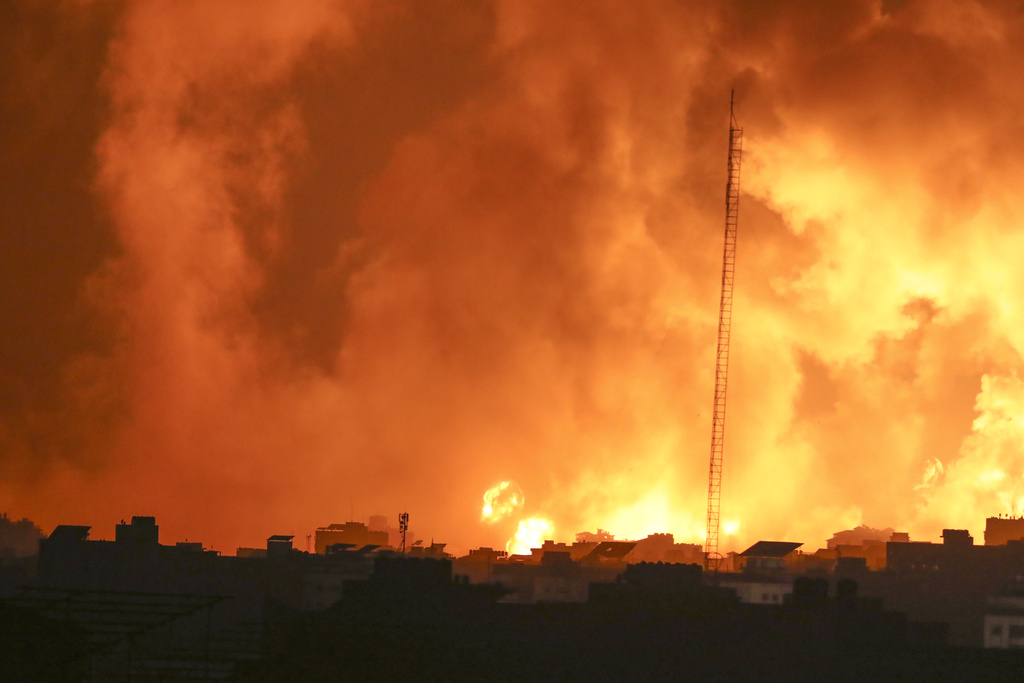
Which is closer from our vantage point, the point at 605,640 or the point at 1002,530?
the point at 605,640

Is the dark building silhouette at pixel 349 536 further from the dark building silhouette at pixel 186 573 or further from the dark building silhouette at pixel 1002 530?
the dark building silhouette at pixel 1002 530

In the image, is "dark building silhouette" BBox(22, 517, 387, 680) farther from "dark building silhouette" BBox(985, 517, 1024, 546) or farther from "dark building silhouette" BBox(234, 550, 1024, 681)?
"dark building silhouette" BBox(985, 517, 1024, 546)

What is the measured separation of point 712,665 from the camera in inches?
2074

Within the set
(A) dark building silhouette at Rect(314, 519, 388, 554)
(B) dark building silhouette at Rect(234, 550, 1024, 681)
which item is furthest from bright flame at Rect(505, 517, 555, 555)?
(B) dark building silhouette at Rect(234, 550, 1024, 681)

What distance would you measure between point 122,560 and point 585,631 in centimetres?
2912

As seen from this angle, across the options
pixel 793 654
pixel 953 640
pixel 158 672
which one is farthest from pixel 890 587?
pixel 158 672

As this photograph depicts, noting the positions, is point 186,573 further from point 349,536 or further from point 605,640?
point 605,640

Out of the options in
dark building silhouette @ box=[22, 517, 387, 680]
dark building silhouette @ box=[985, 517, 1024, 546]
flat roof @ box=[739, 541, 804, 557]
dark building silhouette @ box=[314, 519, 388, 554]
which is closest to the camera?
dark building silhouette @ box=[22, 517, 387, 680]

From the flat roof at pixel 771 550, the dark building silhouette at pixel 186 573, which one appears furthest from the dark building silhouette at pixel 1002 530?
the dark building silhouette at pixel 186 573

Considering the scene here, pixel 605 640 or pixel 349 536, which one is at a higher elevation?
pixel 349 536

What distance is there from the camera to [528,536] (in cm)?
9431

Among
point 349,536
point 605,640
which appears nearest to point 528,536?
point 349,536

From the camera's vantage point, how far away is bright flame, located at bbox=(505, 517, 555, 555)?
3671 inches

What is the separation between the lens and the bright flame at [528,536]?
3671 inches
